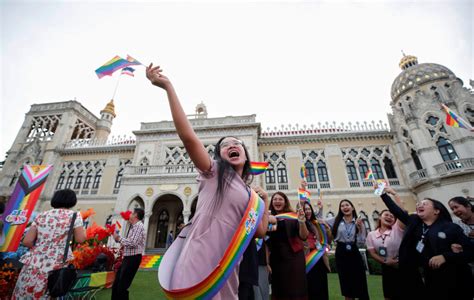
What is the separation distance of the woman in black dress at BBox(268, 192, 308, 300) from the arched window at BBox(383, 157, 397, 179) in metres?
17.7

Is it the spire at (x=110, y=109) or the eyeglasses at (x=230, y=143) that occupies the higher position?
the spire at (x=110, y=109)

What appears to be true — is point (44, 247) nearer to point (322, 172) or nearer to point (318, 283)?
point (318, 283)

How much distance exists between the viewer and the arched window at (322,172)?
17.2m

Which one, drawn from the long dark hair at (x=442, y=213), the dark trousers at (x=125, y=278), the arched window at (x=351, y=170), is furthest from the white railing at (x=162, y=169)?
the long dark hair at (x=442, y=213)

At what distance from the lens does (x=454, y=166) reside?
13406mm

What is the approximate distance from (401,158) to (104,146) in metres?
26.2

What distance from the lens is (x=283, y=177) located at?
17.7 metres

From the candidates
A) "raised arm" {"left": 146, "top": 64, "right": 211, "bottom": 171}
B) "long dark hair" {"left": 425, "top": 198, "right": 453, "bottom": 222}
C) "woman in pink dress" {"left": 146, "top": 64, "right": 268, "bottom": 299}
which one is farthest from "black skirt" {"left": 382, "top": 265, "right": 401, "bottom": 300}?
"raised arm" {"left": 146, "top": 64, "right": 211, "bottom": 171}

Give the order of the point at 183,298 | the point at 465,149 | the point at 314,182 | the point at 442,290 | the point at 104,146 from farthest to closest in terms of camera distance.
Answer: the point at 104,146 → the point at 314,182 → the point at 465,149 → the point at 442,290 → the point at 183,298

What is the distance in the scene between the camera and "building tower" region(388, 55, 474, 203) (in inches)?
523

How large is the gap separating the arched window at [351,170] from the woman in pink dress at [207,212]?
59.0 feet

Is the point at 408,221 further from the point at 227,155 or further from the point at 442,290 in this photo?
the point at 227,155

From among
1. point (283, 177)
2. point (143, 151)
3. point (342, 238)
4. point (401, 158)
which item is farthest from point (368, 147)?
point (143, 151)

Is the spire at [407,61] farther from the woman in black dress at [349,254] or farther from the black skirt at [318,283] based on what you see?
the black skirt at [318,283]
